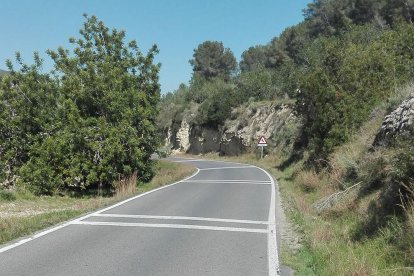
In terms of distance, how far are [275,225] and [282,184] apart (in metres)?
10.9

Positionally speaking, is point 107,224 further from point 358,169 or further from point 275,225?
point 358,169

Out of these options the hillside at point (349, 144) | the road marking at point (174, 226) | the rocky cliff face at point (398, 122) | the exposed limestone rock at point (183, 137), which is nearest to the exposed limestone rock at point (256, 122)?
the hillside at point (349, 144)

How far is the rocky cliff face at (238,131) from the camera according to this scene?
48.8m

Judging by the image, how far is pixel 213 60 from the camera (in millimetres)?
96062

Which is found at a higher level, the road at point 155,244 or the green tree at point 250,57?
the green tree at point 250,57

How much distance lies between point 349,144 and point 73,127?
12.6m

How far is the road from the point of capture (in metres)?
6.94

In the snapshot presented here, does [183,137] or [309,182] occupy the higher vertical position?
[183,137]

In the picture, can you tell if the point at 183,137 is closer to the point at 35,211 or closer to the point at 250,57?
the point at 250,57

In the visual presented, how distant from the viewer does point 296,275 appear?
686 cm

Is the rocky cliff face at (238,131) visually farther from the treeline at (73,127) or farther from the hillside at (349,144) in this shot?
the treeline at (73,127)

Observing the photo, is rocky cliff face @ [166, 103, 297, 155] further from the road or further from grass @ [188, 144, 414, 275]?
grass @ [188, 144, 414, 275]

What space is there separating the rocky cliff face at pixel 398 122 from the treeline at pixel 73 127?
13629 millimetres

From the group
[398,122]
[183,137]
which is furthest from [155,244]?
[183,137]
